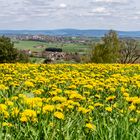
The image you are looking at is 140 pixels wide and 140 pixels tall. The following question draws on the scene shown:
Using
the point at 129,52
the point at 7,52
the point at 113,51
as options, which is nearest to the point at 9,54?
the point at 7,52

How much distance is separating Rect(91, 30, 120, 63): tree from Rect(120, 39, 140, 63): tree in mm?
1302

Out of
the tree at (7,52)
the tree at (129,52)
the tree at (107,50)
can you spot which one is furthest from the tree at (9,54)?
the tree at (129,52)

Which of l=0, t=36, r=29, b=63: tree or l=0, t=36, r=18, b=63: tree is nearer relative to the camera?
l=0, t=36, r=18, b=63: tree

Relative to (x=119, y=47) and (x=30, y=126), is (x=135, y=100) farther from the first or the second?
(x=119, y=47)

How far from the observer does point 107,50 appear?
5459cm

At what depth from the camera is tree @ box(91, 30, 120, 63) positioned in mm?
52656

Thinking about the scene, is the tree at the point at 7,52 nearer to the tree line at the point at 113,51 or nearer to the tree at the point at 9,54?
the tree at the point at 9,54

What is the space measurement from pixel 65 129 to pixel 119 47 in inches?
2115

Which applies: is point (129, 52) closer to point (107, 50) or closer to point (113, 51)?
point (113, 51)

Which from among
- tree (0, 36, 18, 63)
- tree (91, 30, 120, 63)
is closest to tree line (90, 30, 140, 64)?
tree (91, 30, 120, 63)

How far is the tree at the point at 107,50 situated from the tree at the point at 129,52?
4.27 feet

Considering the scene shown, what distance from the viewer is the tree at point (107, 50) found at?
173ft

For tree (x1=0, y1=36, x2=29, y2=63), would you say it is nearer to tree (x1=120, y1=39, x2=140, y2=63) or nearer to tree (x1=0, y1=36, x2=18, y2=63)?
tree (x1=0, y1=36, x2=18, y2=63)

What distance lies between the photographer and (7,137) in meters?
3.86
